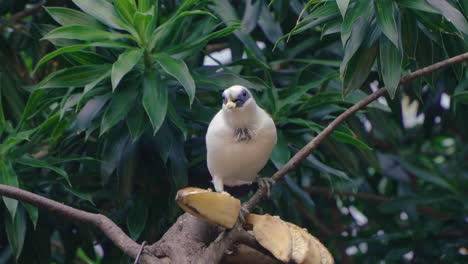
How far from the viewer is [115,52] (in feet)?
9.74

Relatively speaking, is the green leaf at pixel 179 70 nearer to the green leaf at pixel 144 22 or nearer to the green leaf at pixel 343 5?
the green leaf at pixel 144 22

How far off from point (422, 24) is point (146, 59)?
3.29 feet

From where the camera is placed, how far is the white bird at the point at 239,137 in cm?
A: 235

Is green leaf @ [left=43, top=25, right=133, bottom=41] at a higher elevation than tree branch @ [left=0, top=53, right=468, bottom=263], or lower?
higher

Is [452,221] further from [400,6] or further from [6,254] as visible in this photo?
[6,254]

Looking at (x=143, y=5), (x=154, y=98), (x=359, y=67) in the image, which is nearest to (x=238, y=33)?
(x=143, y=5)

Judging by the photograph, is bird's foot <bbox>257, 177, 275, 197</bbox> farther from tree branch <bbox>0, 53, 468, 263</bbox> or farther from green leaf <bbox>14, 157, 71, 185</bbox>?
green leaf <bbox>14, 157, 71, 185</bbox>

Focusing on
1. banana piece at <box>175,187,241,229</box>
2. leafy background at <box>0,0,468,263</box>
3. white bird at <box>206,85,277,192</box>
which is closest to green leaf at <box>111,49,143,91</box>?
leafy background at <box>0,0,468,263</box>

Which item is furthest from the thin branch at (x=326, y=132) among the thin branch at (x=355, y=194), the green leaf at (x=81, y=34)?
the thin branch at (x=355, y=194)

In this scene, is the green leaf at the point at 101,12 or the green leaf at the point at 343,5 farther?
the green leaf at the point at 101,12

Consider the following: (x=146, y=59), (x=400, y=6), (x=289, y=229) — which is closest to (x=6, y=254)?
(x=146, y=59)

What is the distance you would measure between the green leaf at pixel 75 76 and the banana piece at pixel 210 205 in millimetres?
1000

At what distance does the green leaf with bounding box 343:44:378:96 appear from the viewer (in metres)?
2.53

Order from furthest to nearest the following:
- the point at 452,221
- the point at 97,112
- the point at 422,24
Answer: the point at 452,221 < the point at 97,112 < the point at 422,24
